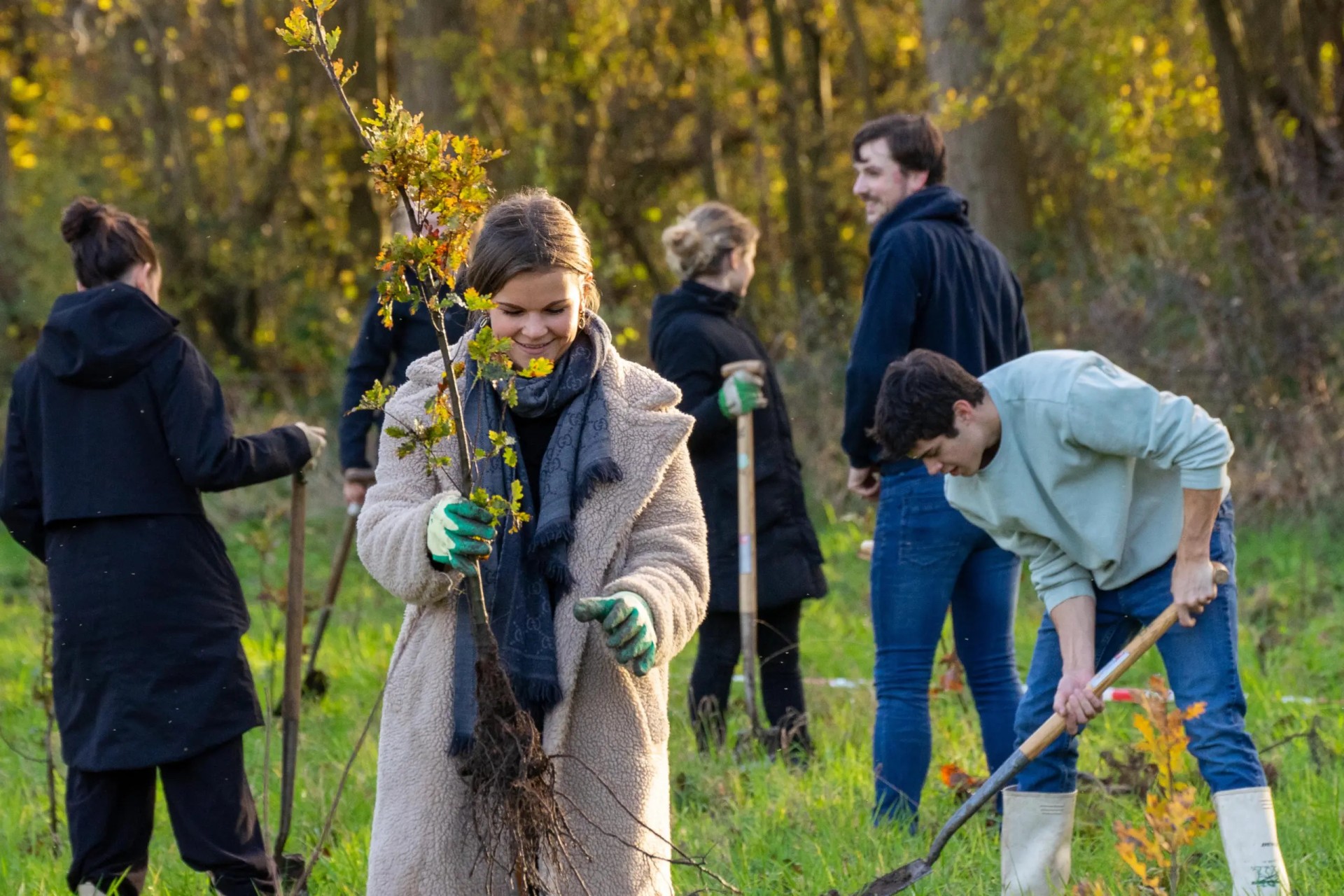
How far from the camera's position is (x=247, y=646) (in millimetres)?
7781

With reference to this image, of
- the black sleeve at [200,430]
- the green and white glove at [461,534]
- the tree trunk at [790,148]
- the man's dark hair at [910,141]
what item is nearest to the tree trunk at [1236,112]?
the tree trunk at [790,148]

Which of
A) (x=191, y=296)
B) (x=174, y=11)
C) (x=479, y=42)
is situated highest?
(x=174, y=11)

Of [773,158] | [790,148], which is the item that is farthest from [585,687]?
[773,158]

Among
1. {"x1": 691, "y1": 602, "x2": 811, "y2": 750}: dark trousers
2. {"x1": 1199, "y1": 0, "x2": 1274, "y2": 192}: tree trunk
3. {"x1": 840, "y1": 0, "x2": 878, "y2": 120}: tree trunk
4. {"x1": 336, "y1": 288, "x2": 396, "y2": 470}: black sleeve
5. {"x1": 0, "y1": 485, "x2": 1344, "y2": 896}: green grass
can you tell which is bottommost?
{"x1": 0, "y1": 485, "x2": 1344, "y2": 896}: green grass

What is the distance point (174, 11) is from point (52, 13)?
1.45 metres

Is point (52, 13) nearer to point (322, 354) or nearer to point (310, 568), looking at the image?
point (322, 354)

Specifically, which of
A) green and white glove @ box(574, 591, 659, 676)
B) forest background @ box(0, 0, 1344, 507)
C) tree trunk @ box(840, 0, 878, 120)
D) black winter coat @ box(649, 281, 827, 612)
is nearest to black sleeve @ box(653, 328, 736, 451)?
black winter coat @ box(649, 281, 827, 612)

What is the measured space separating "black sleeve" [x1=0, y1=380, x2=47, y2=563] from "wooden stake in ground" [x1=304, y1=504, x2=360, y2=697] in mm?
1386

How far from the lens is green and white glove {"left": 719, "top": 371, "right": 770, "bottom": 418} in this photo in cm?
519

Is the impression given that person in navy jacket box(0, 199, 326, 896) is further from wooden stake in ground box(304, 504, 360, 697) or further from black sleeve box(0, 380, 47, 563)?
wooden stake in ground box(304, 504, 360, 697)

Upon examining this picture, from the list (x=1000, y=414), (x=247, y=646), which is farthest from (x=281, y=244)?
(x=1000, y=414)

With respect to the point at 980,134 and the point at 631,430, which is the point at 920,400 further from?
the point at 980,134

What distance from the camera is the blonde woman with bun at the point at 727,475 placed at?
542 centimetres

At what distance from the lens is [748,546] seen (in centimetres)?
528
